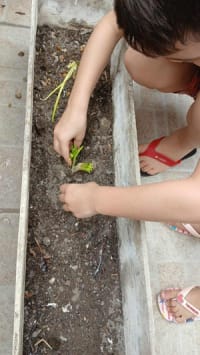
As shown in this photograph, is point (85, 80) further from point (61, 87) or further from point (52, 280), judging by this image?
point (52, 280)

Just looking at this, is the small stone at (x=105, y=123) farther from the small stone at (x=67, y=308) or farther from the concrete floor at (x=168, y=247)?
the small stone at (x=67, y=308)

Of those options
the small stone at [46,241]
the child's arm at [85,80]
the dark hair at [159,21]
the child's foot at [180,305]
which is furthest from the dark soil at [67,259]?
the dark hair at [159,21]

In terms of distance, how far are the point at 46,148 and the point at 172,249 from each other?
1.59ft

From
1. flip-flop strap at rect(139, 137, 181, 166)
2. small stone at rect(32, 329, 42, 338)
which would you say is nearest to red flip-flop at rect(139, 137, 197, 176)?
flip-flop strap at rect(139, 137, 181, 166)

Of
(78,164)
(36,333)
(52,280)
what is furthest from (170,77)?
(36,333)

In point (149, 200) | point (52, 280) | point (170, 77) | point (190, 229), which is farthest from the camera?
point (190, 229)

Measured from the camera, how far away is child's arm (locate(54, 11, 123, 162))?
3.47 ft

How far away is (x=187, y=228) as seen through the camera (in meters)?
1.30

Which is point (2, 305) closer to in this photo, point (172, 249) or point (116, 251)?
point (116, 251)

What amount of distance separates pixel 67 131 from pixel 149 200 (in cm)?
27

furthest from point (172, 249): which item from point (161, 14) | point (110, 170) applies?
→ point (161, 14)

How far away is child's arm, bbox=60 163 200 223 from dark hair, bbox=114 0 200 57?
0.29 meters

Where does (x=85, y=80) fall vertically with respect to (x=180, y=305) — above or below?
above

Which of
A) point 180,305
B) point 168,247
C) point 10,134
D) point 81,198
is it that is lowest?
point 180,305
